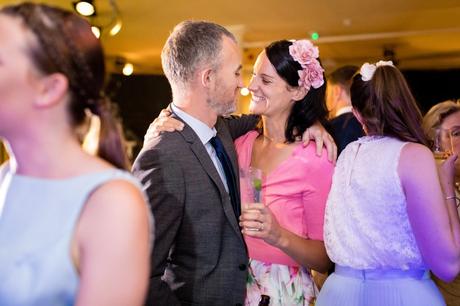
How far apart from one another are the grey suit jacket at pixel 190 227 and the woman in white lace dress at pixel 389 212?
0.40 m

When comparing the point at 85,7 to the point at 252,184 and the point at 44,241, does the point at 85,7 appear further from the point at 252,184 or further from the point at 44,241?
the point at 44,241

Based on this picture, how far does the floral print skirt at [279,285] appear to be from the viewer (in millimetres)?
1945

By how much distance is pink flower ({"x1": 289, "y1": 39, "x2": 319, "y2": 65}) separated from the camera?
215 centimetres

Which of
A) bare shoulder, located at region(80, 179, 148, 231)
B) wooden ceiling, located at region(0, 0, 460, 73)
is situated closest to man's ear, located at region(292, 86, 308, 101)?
bare shoulder, located at region(80, 179, 148, 231)

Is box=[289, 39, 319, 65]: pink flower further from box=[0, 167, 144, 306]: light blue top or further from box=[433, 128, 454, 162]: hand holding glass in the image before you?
box=[0, 167, 144, 306]: light blue top

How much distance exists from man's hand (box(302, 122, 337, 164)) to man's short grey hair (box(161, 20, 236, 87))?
0.50 m

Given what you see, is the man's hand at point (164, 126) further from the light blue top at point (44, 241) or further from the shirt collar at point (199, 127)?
the light blue top at point (44, 241)

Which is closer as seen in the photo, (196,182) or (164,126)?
(196,182)

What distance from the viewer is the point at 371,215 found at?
6.00ft

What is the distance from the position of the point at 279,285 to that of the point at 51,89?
1.29 m

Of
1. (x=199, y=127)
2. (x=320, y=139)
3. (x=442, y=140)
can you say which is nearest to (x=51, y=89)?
(x=199, y=127)

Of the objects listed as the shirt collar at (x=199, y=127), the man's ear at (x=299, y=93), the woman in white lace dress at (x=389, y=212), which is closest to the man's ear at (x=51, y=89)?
the shirt collar at (x=199, y=127)

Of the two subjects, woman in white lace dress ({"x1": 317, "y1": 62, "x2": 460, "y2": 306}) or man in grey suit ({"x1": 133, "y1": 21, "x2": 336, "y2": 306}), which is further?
woman in white lace dress ({"x1": 317, "y1": 62, "x2": 460, "y2": 306})

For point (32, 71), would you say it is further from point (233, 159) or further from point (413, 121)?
point (413, 121)
